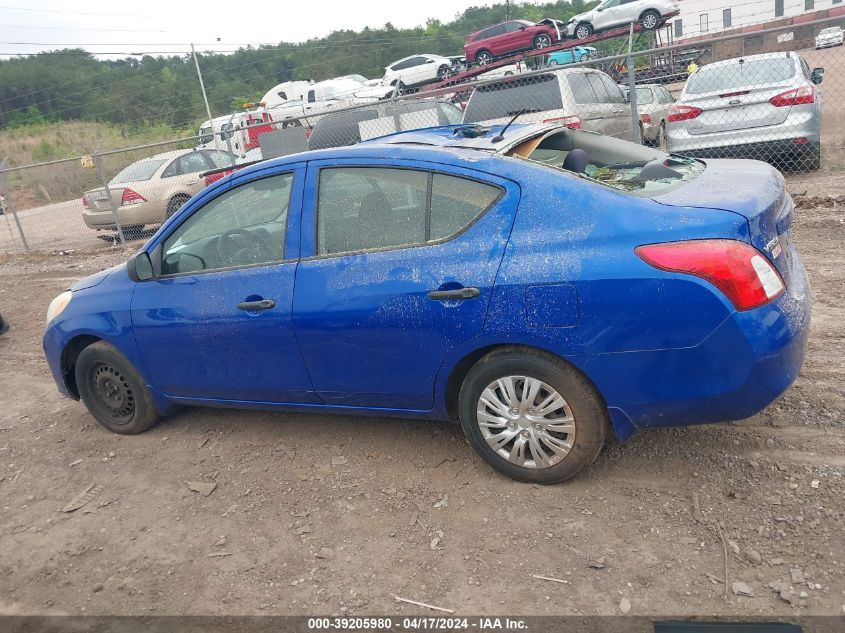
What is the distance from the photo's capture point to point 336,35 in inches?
2736

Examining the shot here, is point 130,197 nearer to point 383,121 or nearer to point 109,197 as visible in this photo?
point 109,197

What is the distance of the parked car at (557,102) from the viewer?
941 centimetres

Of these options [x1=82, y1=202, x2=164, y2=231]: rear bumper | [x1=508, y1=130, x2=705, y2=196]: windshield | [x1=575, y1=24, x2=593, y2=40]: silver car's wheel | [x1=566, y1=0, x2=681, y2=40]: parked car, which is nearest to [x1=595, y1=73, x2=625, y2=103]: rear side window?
[x1=508, y1=130, x2=705, y2=196]: windshield

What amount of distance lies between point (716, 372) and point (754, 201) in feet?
2.52

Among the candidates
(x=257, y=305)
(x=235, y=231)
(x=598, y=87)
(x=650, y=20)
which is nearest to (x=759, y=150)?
(x=598, y=87)

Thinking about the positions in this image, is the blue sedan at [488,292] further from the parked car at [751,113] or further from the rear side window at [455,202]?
the parked car at [751,113]

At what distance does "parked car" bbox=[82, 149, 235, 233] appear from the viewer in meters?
12.8

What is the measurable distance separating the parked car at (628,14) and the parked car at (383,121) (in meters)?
13.7

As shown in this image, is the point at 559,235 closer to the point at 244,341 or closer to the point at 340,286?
the point at 340,286

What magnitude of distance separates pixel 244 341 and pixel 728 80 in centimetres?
820

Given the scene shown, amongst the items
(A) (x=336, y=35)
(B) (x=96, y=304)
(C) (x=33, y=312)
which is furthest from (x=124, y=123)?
(B) (x=96, y=304)

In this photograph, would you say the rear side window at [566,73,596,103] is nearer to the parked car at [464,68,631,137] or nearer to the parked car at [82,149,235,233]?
the parked car at [464,68,631,137]

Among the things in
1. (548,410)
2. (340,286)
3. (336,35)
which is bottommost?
(548,410)

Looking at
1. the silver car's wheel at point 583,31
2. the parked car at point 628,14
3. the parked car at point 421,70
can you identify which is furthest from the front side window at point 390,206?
the parked car at point 421,70
